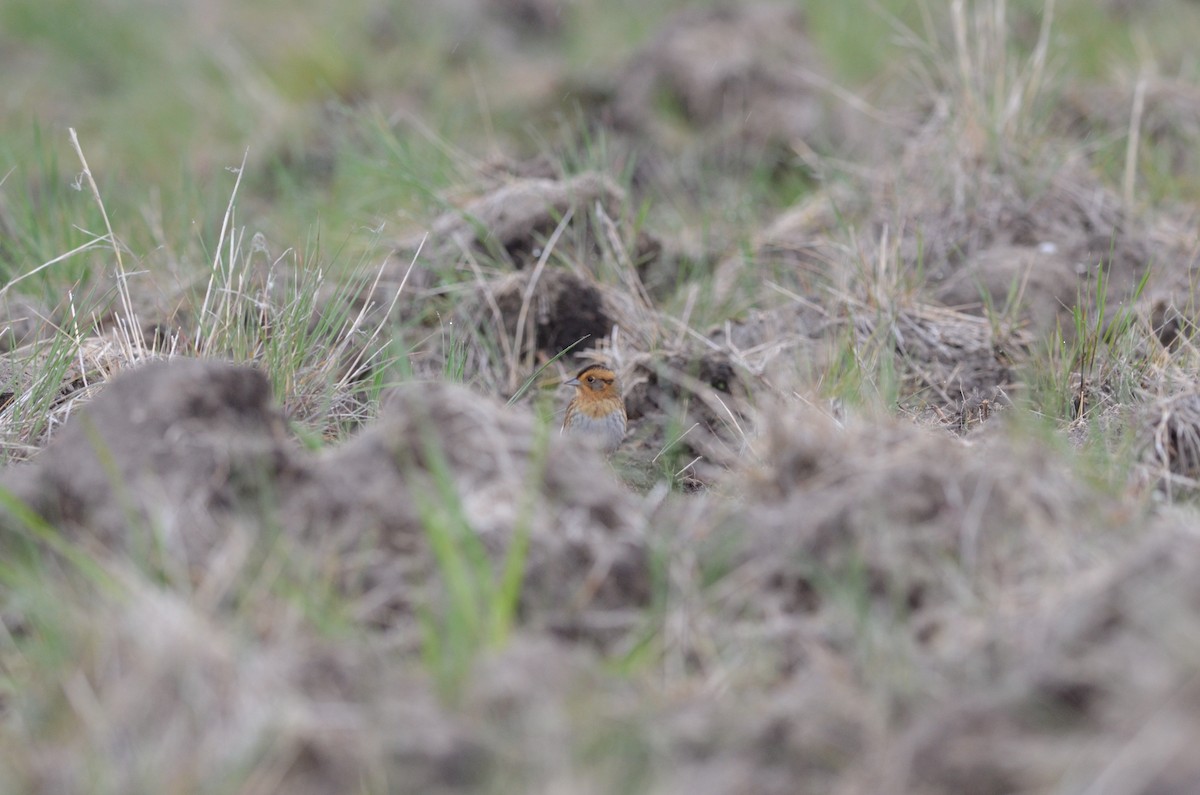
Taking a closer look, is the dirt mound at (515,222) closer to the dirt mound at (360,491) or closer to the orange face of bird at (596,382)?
the orange face of bird at (596,382)

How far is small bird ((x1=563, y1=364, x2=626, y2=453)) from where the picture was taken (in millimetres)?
4805

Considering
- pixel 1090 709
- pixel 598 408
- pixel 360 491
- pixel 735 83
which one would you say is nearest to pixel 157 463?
pixel 360 491

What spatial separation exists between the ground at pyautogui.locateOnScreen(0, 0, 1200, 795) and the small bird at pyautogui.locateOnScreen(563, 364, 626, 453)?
155 mm

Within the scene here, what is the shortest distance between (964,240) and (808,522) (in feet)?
10.9

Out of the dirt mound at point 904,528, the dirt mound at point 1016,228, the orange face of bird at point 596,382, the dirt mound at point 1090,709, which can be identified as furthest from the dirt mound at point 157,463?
the dirt mound at point 1016,228

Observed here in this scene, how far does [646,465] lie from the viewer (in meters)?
4.42

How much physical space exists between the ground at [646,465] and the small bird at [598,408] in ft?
0.51

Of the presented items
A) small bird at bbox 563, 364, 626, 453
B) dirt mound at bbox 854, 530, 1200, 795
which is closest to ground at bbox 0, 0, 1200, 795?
dirt mound at bbox 854, 530, 1200, 795

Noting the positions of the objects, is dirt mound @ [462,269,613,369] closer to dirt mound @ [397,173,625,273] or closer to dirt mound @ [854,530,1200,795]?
dirt mound @ [397,173,625,273]

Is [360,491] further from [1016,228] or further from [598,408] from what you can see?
[1016,228]

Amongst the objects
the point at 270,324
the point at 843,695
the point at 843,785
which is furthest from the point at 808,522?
the point at 270,324

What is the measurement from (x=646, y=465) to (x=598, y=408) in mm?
542

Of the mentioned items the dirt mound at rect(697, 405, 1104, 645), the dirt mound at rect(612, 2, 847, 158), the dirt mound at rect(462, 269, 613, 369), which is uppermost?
the dirt mound at rect(697, 405, 1104, 645)

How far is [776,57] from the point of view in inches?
328
